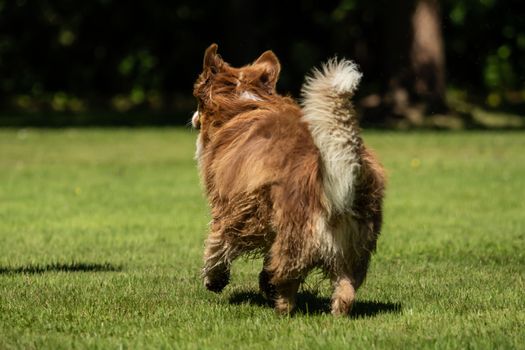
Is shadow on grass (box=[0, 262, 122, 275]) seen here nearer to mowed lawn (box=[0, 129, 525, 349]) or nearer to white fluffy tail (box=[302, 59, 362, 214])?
mowed lawn (box=[0, 129, 525, 349])

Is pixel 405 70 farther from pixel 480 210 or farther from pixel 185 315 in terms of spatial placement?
pixel 185 315

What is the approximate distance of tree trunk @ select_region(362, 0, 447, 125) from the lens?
88.6 ft

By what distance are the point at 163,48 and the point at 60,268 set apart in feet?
88.7

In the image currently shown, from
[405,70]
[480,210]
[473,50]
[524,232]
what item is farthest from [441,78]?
[524,232]

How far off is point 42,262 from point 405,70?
1918 cm

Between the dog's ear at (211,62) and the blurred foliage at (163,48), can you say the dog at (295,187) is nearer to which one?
the dog's ear at (211,62)

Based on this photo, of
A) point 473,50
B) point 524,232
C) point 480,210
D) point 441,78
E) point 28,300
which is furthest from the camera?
point 473,50

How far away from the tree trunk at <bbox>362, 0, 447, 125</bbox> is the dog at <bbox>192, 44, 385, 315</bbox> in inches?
785

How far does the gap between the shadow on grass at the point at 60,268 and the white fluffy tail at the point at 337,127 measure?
3.42 metres

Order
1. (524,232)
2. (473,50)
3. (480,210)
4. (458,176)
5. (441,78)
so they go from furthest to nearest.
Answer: (473,50) → (441,78) → (458,176) → (480,210) → (524,232)

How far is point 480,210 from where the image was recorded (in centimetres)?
1322

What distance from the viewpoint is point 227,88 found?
738 cm

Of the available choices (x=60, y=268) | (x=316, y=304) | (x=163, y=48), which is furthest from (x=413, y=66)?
(x=316, y=304)

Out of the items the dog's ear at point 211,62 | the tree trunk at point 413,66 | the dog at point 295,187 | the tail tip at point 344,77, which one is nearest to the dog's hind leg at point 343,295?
the dog at point 295,187
